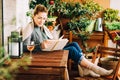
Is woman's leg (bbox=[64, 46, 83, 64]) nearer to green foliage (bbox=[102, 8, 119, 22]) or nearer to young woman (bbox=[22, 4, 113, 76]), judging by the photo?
young woman (bbox=[22, 4, 113, 76])

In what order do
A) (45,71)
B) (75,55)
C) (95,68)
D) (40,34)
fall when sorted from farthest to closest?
(75,55) → (95,68) → (40,34) → (45,71)

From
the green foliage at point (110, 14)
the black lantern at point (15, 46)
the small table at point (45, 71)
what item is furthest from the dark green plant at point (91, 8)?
the small table at point (45, 71)

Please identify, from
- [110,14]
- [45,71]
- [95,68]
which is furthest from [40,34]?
[110,14]

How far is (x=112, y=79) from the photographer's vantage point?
3420 mm

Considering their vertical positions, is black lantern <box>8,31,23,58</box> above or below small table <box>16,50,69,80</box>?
above

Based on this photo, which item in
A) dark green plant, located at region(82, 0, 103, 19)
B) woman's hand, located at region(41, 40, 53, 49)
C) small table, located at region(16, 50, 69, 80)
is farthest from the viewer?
dark green plant, located at region(82, 0, 103, 19)

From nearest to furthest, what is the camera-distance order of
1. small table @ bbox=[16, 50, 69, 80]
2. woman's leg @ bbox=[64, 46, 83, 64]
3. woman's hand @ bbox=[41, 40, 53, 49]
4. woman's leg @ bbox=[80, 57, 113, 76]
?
small table @ bbox=[16, 50, 69, 80] < woman's hand @ bbox=[41, 40, 53, 49] < woman's leg @ bbox=[80, 57, 113, 76] < woman's leg @ bbox=[64, 46, 83, 64]

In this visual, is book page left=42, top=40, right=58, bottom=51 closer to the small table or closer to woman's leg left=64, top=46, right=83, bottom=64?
the small table

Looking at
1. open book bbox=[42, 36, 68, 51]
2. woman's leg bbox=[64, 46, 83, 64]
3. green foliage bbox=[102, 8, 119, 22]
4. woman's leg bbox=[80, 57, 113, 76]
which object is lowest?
woman's leg bbox=[80, 57, 113, 76]

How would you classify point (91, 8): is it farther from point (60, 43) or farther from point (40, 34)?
point (60, 43)

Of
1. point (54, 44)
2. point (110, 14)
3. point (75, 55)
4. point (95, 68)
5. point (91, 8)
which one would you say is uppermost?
point (91, 8)

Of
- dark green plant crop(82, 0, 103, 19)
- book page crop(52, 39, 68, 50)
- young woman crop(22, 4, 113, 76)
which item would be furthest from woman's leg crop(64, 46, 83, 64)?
dark green plant crop(82, 0, 103, 19)

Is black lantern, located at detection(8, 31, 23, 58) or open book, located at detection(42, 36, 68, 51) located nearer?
black lantern, located at detection(8, 31, 23, 58)

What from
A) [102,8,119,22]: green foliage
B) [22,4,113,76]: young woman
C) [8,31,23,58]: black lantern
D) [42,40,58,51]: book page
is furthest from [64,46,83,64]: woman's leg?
[102,8,119,22]: green foliage
